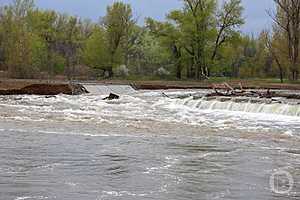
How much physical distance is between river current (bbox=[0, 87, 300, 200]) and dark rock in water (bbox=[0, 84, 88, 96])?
17.8 meters

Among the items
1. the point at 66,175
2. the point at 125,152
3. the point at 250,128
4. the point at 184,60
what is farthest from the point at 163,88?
the point at 66,175

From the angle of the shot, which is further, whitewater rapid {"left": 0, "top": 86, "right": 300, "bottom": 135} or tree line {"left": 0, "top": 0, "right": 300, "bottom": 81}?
tree line {"left": 0, "top": 0, "right": 300, "bottom": 81}

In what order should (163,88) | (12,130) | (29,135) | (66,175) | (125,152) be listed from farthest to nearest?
(163,88), (12,130), (29,135), (125,152), (66,175)

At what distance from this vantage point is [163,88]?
5378 centimetres

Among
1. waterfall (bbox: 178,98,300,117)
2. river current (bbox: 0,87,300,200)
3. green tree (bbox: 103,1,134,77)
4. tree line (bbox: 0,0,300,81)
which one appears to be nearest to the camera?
river current (bbox: 0,87,300,200)

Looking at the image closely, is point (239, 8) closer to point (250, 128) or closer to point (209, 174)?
point (250, 128)

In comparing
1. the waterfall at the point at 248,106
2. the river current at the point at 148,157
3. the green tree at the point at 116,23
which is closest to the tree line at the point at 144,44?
the green tree at the point at 116,23

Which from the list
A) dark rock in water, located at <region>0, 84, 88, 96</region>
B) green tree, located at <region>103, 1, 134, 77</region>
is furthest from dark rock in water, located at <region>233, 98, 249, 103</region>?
green tree, located at <region>103, 1, 134, 77</region>

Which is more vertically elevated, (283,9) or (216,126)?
(283,9)

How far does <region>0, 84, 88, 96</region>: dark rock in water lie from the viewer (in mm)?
44062

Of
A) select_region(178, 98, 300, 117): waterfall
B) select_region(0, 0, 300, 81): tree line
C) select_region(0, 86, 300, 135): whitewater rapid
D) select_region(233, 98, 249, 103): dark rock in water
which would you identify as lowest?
select_region(0, 86, 300, 135): whitewater rapid

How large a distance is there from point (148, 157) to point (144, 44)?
68862 millimetres

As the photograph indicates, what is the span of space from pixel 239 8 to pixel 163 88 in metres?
17.9

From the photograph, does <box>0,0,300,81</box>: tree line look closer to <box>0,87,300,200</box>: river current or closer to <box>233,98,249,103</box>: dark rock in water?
<box>233,98,249,103</box>: dark rock in water
